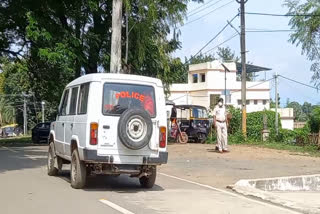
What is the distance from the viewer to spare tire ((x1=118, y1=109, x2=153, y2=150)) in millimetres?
10406

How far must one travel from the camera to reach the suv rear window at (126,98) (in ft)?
35.2

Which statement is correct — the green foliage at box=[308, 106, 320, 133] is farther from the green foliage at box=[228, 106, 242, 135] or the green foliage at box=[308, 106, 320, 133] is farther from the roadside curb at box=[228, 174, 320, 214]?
the roadside curb at box=[228, 174, 320, 214]

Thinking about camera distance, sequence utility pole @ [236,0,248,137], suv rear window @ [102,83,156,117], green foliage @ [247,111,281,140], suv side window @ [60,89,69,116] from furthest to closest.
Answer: green foliage @ [247,111,281,140] < utility pole @ [236,0,248,137] < suv side window @ [60,89,69,116] < suv rear window @ [102,83,156,117]

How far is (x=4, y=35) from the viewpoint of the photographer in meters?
30.7

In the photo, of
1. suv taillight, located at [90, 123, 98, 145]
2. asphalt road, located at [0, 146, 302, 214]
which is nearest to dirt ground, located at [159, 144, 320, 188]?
asphalt road, located at [0, 146, 302, 214]

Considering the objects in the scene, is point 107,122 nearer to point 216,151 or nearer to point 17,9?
point 216,151

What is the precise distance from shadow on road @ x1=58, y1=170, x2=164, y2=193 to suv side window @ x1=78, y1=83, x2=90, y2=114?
1810 mm

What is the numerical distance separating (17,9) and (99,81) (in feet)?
58.8

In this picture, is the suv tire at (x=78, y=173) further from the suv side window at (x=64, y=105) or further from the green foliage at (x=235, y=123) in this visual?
the green foliage at (x=235, y=123)

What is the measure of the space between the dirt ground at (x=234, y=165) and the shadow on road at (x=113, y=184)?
1.81m

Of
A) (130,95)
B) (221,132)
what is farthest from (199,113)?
(130,95)

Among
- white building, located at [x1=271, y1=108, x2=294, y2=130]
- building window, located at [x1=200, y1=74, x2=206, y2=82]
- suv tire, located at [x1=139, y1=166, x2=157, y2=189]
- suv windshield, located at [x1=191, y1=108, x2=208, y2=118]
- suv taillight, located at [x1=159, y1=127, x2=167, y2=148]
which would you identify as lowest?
suv tire, located at [x1=139, y1=166, x2=157, y2=189]

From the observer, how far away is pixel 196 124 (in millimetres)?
29203

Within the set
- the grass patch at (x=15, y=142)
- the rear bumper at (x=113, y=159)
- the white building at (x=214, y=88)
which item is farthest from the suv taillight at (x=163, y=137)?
the white building at (x=214, y=88)
